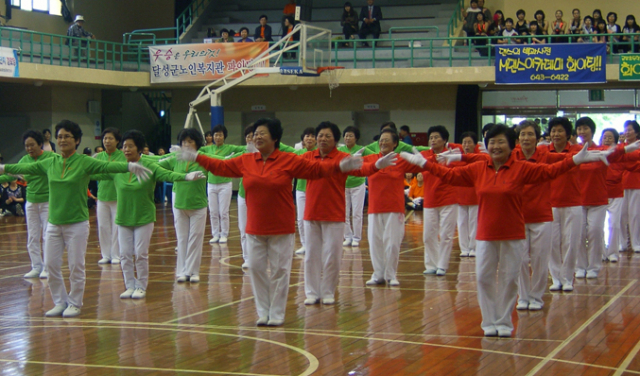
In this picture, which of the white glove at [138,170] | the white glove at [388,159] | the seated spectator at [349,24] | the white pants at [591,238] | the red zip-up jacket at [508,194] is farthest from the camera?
the seated spectator at [349,24]

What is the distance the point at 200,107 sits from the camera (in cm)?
2739

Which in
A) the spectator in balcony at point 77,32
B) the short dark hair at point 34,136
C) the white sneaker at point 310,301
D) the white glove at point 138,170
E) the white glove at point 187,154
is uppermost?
the spectator in balcony at point 77,32

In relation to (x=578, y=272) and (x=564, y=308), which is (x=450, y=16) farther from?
(x=564, y=308)

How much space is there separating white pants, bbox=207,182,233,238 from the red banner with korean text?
9.58 meters

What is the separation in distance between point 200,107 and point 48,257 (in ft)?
65.3

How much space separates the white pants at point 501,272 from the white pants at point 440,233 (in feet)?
11.9

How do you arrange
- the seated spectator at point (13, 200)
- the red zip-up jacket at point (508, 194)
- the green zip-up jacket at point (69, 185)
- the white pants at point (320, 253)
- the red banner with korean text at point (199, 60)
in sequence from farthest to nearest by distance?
the red banner with korean text at point (199, 60), the seated spectator at point (13, 200), the white pants at point (320, 253), the green zip-up jacket at point (69, 185), the red zip-up jacket at point (508, 194)

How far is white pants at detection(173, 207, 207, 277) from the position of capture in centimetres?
1010

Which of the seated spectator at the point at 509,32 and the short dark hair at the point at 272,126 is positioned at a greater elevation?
the seated spectator at the point at 509,32

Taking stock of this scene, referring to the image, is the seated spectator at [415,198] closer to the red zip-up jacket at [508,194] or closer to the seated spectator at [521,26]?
the seated spectator at [521,26]

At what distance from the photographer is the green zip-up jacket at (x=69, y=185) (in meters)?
7.89

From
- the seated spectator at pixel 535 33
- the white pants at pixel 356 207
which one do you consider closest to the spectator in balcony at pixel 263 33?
the seated spectator at pixel 535 33

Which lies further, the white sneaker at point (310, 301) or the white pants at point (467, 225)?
the white pants at point (467, 225)

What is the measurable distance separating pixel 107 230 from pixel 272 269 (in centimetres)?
542
